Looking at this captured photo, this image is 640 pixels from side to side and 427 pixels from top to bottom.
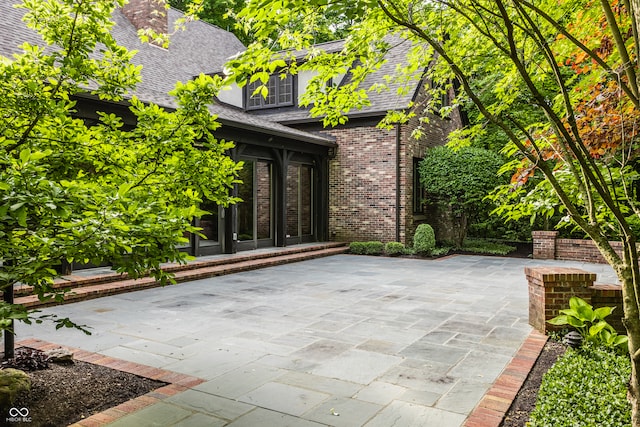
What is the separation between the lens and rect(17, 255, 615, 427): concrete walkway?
3139 mm

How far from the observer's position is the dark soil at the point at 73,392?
115 inches

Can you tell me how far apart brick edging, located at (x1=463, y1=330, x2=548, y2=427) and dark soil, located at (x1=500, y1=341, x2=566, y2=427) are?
32mm

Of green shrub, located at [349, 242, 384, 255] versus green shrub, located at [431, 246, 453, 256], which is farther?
green shrub, located at [349, 242, 384, 255]

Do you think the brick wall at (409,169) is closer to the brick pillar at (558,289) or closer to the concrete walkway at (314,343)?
the concrete walkway at (314,343)

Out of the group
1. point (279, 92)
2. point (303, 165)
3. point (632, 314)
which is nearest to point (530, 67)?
point (632, 314)

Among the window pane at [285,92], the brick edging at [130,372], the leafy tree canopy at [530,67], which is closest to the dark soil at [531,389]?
the leafy tree canopy at [530,67]

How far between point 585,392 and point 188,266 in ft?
23.8

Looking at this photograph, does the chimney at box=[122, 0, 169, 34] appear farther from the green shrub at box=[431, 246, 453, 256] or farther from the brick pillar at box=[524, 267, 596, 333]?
the brick pillar at box=[524, 267, 596, 333]

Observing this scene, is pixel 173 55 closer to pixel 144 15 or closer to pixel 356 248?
pixel 144 15

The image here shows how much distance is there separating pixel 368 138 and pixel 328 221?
9.15ft

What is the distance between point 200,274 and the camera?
868 cm

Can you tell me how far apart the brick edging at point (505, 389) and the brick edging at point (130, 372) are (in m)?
2.04

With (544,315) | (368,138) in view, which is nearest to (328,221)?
(368,138)

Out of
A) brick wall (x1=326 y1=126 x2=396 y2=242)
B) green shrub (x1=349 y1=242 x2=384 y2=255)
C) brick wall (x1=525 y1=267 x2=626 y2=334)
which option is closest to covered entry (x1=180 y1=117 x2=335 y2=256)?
brick wall (x1=326 y1=126 x2=396 y2=242)
